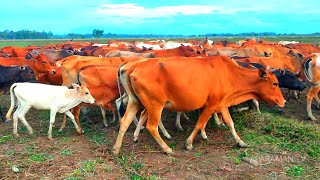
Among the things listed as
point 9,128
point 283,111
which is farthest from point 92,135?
point 283,111

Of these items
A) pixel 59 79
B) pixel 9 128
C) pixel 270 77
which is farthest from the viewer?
pixel 59 79

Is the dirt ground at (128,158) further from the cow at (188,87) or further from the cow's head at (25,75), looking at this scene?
the cow's head at (25,75)

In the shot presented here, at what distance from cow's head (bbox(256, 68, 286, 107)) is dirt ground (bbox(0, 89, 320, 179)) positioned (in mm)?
1100

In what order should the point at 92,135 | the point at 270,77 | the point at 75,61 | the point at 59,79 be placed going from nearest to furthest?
the point at 270,77 < the point at 92,135 < the point at 75,61 < the point at 59,79

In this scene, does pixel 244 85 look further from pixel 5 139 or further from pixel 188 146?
pixel 5 139

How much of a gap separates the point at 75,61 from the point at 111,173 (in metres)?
5.78

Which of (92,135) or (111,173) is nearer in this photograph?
(111,173)

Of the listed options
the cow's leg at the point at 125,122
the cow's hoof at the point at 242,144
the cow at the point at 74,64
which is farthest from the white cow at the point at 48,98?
the cow's hoof at the point at 242,144

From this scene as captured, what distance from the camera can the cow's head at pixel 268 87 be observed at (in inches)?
309

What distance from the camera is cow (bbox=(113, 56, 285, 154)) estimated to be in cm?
702

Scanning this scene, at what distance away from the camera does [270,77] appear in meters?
7.90

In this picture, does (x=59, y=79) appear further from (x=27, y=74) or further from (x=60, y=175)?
(x=60, y=175)

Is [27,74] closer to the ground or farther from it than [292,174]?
farther from it

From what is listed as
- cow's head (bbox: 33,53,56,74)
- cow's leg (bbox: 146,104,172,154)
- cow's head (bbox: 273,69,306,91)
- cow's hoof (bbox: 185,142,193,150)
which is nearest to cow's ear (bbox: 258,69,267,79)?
cow's hoof (bbox: 185,142,193,150)
